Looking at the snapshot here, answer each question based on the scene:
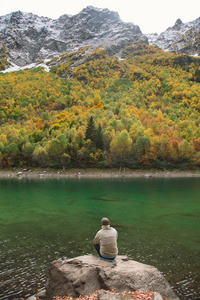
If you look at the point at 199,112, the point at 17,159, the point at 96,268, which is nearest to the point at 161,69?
the point at 199,112

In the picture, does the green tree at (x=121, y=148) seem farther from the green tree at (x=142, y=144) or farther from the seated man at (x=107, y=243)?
the seated man at (x=107, y=243)

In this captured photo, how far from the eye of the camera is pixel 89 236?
17156mm

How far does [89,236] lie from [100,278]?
8.99 meters

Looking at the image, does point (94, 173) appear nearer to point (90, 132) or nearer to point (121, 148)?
point (121, 148)

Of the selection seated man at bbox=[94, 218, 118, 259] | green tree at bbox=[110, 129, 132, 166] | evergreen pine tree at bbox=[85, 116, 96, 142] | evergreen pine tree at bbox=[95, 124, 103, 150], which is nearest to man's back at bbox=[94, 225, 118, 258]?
seated man at bbox=[94, 218, 118, 259]

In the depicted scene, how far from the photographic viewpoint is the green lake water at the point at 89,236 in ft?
36.9

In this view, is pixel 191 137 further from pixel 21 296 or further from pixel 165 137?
pixel 21 296

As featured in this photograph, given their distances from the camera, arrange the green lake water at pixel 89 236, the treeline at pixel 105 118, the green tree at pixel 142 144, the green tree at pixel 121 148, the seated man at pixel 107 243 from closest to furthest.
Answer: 1. the seated man at pixel 107 243
2. the green lake water at pixel 89 236
3. the green tree at pixel 121 148
4. the treeline at pixel 105 118
5. the green tree at pixel 142 144

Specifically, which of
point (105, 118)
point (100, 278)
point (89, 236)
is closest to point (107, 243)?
point (100, 278)

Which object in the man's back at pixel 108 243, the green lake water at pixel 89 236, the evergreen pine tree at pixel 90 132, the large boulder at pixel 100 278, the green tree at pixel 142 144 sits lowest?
the green lake water at pixel 89 236

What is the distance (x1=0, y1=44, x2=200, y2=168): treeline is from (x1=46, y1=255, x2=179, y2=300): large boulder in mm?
69625

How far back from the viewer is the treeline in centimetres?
8038

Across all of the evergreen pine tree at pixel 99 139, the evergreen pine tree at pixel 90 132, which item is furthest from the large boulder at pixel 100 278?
the evergreen pine tree at pixel 90 132

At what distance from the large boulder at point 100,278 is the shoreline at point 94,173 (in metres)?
63.2
